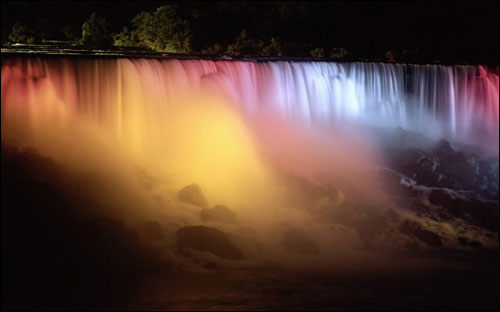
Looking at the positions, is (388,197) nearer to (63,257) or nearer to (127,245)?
(127,245)

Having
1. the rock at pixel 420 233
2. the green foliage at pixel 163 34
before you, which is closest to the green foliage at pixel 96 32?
the green foliage at pixel 163 34

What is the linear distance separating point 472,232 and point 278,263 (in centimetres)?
424

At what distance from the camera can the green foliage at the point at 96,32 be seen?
21.0 m

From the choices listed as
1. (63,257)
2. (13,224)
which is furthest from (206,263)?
(13,224)

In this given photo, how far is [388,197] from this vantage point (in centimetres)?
1475

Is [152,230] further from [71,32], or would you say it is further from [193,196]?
[71,32]

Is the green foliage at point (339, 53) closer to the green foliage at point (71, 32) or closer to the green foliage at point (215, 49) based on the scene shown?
the green foliage at point (215, 49)

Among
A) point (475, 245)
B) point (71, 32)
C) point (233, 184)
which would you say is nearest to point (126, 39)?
point (71, 32)

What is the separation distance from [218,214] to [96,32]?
10.7 metres

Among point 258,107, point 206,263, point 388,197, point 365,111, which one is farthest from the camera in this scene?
point 365,111

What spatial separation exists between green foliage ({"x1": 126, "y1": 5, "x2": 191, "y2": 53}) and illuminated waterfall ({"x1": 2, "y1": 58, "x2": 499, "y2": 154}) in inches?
242

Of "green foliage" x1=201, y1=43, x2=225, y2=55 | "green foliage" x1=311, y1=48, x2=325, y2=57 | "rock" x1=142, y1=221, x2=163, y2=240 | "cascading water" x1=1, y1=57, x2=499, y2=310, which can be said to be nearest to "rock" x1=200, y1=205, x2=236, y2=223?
"cascading water" x1=1, y1=57, x2=499, y2=310

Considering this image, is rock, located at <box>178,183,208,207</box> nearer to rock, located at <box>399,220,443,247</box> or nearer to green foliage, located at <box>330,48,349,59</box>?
rock, located at <box>399,220,443,247</box>

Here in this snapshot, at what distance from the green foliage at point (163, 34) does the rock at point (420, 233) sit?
34.8 ft
